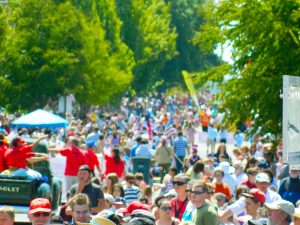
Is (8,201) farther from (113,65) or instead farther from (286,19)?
(113,65)

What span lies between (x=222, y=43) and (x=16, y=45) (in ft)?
92.7

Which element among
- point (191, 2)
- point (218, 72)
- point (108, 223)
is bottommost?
point (108, 223)

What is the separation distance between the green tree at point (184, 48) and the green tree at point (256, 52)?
81115 millimetres

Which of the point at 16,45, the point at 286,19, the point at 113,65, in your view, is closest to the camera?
the point at 286,19

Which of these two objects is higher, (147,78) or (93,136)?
(147,78)

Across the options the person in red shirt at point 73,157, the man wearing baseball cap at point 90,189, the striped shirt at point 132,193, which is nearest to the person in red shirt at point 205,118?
the person in red shirt at point 73,157

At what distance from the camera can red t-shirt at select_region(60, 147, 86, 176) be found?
2114 centimetres

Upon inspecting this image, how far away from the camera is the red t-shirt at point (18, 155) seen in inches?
664

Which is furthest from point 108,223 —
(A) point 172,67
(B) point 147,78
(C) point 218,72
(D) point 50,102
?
(A) point 172,67

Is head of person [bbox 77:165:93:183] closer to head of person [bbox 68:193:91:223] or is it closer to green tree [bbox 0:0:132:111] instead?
head of person [bbox 68:193:91:223]

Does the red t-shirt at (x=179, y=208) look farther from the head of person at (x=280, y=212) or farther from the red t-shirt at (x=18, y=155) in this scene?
the red t-shirt at (x=18, y=155)

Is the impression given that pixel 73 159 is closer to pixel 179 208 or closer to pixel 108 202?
pixel 108 202

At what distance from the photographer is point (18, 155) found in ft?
55.5

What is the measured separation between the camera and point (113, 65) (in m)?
65.4
